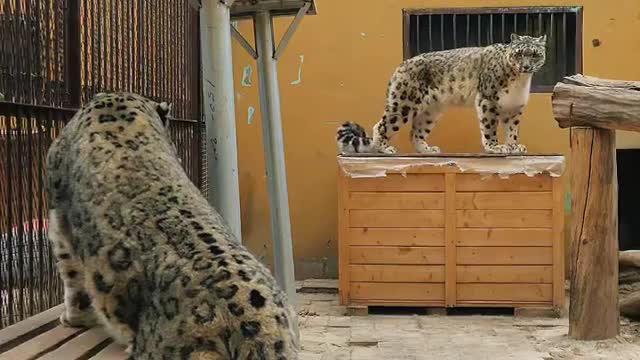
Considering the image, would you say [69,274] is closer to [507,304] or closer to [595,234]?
[595,234]

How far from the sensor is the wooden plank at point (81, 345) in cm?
296

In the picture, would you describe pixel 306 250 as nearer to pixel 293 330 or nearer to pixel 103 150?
pixel 103 150

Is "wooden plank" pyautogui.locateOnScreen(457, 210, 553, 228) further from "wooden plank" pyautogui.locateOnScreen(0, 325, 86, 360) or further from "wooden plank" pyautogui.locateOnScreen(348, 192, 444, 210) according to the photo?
"wooden plank" pyautogui.locateOnScreen(0, 325, 86, 360)

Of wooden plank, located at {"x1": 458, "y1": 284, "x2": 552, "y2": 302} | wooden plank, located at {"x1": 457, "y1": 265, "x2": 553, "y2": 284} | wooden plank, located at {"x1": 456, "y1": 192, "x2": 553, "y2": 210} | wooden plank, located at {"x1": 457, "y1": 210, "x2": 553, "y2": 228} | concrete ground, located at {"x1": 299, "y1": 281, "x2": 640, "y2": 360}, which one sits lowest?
concrete ground, located at {"x1": 299, "y1": 281, "x2": 640, "y2": 360}

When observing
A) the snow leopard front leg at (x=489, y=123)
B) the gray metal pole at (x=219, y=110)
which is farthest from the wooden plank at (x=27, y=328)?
the snow leopard front leg at (x=489, y=123)

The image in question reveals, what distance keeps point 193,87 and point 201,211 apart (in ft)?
16.9

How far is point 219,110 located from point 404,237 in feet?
12.8

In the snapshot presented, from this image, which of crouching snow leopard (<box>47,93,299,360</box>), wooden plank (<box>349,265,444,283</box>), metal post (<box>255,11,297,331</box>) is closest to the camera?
crouching snow leopard (<box>47,93,299,360</box>)

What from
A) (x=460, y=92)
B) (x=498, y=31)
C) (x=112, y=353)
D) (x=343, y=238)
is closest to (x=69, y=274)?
(x=112, y=353)

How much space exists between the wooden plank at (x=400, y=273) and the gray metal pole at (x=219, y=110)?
3685 millimetres

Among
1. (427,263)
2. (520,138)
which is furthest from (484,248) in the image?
(520,138)

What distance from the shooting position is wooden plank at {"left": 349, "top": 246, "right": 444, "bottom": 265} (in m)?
7.50

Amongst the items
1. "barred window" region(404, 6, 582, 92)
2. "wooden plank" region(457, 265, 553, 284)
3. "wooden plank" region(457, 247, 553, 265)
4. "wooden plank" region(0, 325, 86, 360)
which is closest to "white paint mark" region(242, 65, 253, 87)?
"barred window" region(404, 6, 582, 92)

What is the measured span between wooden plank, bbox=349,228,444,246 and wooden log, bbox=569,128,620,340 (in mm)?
1513
